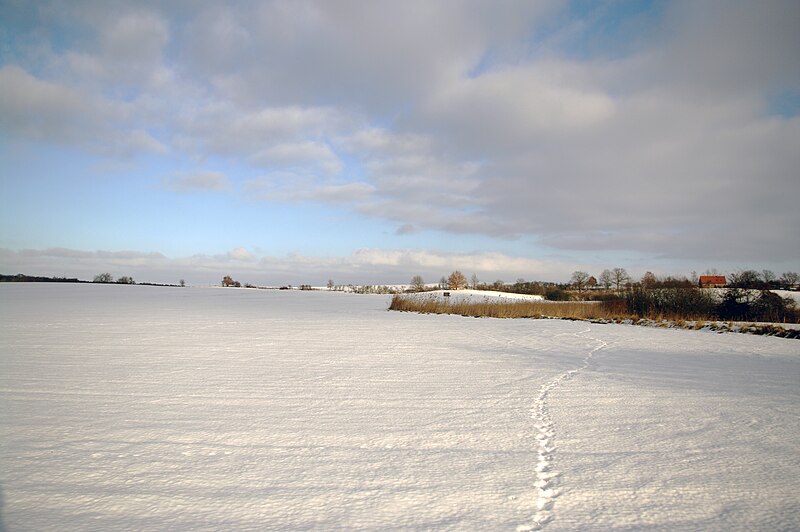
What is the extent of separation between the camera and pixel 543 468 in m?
2.70

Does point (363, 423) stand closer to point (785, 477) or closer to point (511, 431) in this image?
point (511, 431)

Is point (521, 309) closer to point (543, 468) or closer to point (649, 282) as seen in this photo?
point (649, 282)

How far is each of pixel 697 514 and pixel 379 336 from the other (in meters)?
8.43

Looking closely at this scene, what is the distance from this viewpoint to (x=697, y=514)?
7.10 ft

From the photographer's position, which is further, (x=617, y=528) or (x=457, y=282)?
(x=457, y=282)

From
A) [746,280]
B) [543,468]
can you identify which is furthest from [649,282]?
[543,468]

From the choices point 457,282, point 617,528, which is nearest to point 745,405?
point 617,528

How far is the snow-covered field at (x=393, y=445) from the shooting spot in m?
2.18

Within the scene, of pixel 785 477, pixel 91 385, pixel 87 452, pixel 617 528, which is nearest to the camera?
pixel 617 528

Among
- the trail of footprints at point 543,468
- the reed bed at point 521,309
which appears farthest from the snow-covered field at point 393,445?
the reed bed at point 521,309

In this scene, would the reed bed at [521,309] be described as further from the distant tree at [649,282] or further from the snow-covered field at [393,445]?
the snow-covered field at [393,445]

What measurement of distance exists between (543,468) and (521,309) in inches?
725

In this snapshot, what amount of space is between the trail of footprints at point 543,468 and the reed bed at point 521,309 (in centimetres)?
1550

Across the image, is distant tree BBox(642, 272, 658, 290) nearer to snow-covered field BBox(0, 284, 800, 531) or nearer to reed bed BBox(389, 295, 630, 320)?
reed bed BBox(389, 295, 630, 320)
